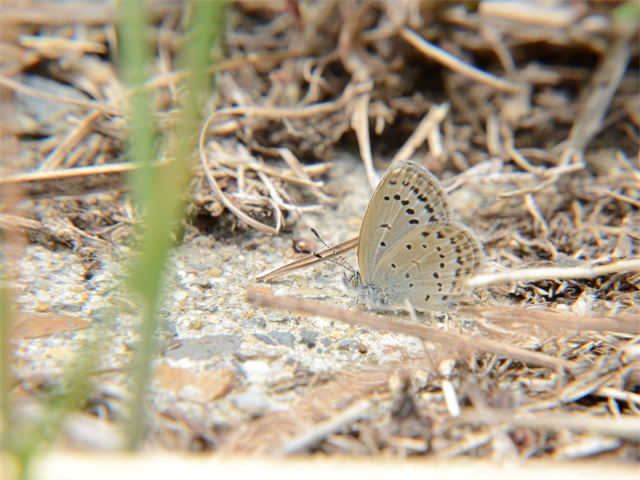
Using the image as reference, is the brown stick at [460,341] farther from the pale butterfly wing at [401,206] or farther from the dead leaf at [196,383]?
the pale butterfly wing at [401,206]

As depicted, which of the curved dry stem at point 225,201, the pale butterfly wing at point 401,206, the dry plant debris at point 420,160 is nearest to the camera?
the dry plant debris at point 420,160

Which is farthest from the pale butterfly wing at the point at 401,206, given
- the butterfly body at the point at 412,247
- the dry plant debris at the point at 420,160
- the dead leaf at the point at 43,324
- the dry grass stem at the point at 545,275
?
the dead leaf at the point at 43,324

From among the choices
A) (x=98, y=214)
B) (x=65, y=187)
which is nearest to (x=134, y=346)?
(x=98, y=214)

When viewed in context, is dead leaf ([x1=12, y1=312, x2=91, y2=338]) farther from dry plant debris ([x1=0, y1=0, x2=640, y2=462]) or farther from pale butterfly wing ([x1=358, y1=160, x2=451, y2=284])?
pale butterfly wing ([x1=358, y1=160, x2=451, y2=284])

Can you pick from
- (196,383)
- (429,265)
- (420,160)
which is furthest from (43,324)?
(420,160)

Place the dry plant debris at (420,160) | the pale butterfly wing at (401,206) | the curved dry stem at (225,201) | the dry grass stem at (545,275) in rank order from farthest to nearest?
the curved dry stem at (225,201), the pale butterfly wing at (401,206), the dry grass stem at (545,275), the dry plant debris at (420,160)
